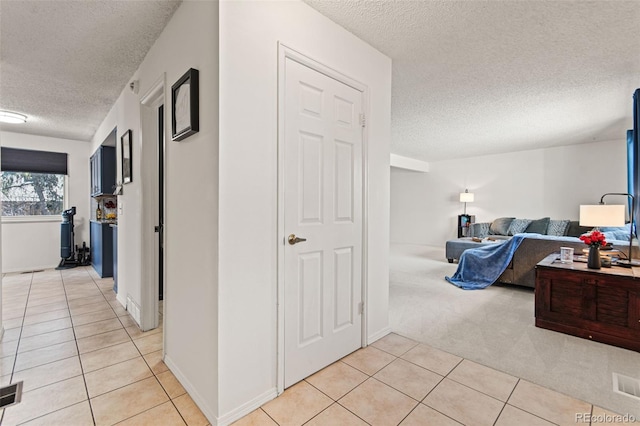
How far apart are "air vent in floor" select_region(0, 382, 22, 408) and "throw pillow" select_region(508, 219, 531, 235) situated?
755 centimetres

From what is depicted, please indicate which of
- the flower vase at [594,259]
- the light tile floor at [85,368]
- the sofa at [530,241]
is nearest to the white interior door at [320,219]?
the light tile floor at [85,368]

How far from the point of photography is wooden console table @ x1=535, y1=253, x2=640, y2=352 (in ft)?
7.76

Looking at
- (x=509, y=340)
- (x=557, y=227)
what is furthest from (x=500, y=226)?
(x=509, y=340)

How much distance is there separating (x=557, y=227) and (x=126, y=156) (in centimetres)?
743

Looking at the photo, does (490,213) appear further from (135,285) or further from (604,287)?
(135,285)

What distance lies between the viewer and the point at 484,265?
433 cm

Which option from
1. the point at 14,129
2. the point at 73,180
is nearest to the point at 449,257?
the point at 73,180

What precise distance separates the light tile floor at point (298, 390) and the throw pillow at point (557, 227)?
520 centimetres

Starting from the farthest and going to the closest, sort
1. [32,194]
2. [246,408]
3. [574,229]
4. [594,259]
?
[574,229] < [32,194] < [594,259] < [246,408]

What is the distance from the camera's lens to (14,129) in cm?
504

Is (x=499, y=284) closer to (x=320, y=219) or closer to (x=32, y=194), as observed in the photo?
(x=320, y=219)

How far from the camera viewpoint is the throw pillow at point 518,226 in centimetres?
628

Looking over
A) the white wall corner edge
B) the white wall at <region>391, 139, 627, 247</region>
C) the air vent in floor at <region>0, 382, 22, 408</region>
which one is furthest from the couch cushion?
the air vent in floor at <region>0, 382, 22, 408</region>

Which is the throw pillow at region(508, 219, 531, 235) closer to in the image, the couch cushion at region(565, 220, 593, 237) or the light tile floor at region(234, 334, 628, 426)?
the couch cushion at region(565, 220, 593, 237)
